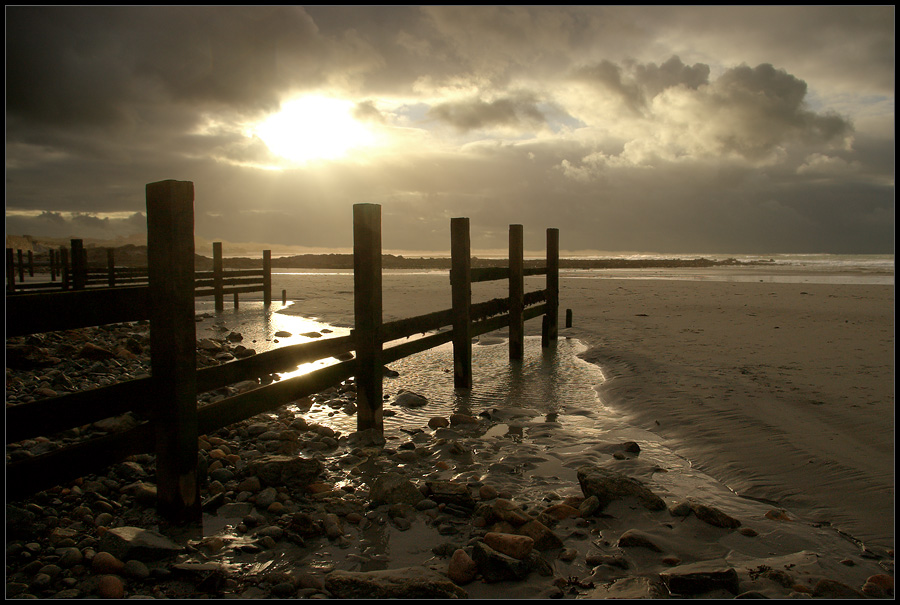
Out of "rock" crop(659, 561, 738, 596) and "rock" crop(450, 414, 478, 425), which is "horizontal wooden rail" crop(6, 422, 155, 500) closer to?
"rock" crop(450, 414, 478, 425)

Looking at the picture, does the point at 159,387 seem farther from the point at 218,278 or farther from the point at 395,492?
the point at 218,278

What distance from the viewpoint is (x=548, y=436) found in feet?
15.2

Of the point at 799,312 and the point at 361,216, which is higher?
the point at 361,216

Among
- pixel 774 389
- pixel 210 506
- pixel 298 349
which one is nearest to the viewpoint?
pixel 210 506

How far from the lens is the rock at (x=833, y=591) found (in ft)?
7.70

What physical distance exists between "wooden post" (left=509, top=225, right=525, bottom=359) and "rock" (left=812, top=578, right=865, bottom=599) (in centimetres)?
588

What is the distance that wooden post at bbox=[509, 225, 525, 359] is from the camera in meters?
7.98

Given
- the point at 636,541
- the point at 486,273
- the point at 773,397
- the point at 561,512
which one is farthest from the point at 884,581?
the point at 486,273

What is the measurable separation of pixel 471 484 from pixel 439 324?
2678 millimetres

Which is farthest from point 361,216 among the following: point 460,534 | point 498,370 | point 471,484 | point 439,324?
point 498,370

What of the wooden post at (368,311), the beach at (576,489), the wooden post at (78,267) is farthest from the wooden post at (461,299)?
the wooden post at (78,267)

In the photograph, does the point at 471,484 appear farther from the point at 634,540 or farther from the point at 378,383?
the point at 378,383

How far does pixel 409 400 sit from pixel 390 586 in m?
3.49

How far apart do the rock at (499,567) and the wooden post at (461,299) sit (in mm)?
3904
